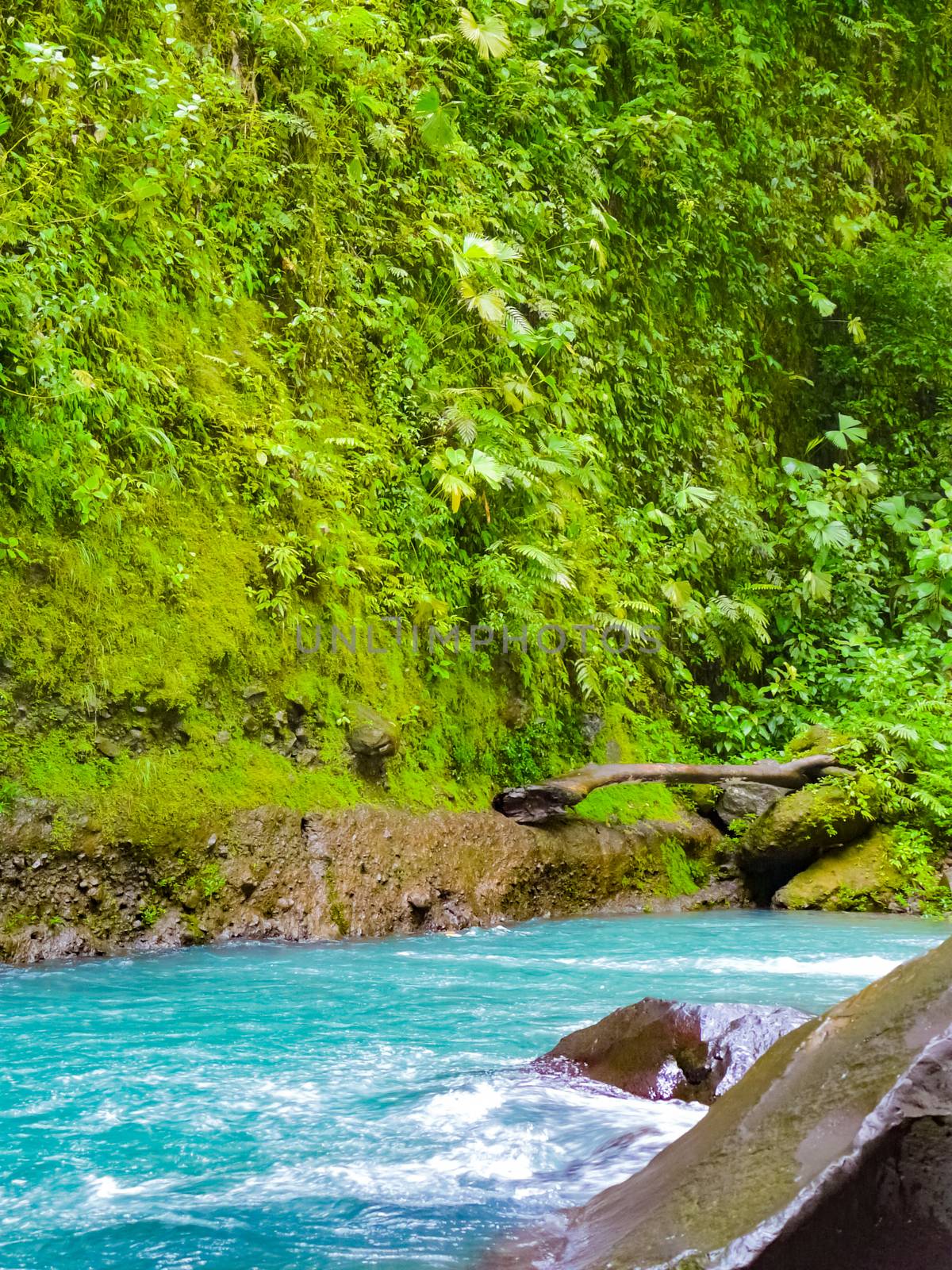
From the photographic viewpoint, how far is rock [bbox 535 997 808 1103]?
3.55 meters

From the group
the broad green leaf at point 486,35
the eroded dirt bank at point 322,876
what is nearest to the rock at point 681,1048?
the eroded dirt bank at point 322,876

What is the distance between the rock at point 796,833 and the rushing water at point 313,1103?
2.75 m

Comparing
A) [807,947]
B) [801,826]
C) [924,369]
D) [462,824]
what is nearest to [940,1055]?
[807,947]

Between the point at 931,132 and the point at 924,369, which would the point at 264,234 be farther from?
the point at 931,132

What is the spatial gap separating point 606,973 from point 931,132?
14.6 metres

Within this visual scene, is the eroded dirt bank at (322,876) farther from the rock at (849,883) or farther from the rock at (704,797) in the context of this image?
the rock at (849,883)

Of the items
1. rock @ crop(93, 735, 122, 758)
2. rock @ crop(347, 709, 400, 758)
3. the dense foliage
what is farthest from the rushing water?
the dense foliage

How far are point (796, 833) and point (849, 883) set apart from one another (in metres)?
0.57

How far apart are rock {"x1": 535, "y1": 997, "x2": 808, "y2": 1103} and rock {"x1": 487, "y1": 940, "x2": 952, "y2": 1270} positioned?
108cm

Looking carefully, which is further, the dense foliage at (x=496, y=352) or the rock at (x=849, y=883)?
the rock at (x=849, y=883)

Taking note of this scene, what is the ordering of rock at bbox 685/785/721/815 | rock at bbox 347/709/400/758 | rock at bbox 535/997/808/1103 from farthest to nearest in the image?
rock at bbox 685/785/721/815 < rock at bbox 347/709/400/758 < rock at bbox 535/997/808/1103

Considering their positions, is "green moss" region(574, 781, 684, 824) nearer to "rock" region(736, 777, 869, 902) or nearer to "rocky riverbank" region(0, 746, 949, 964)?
"rocky riverbank" region(0, 746, 949, 964)

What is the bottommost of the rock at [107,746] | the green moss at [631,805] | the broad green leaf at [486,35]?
the green moss at [631,805]

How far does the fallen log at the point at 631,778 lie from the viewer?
28.6 feet
